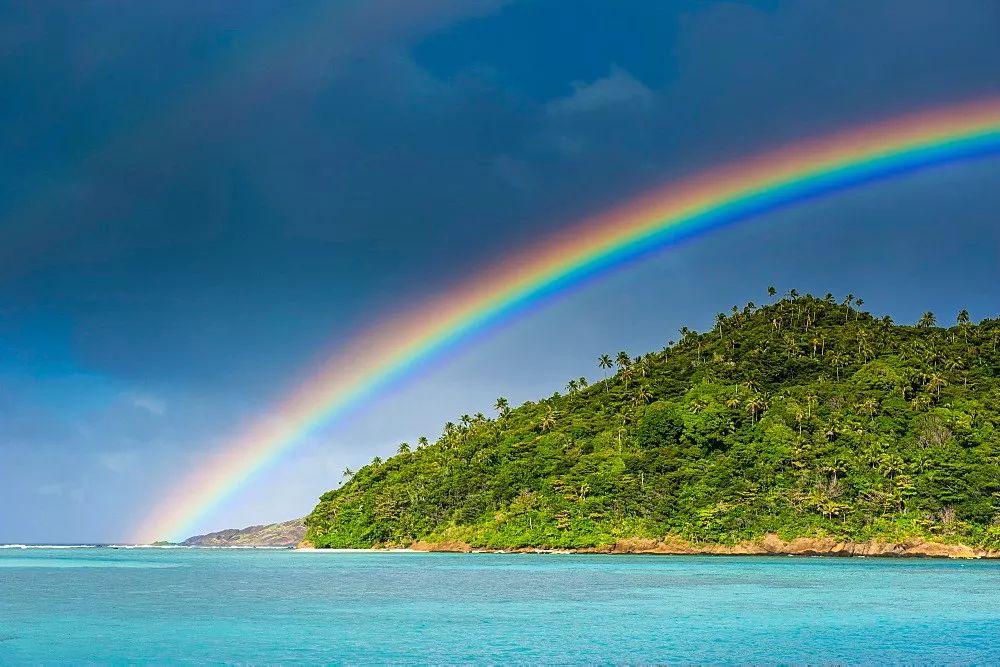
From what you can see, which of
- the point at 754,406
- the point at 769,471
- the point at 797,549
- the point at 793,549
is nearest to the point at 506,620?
the point at 793,549

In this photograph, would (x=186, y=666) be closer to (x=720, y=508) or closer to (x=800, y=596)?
(x=800, y=596)

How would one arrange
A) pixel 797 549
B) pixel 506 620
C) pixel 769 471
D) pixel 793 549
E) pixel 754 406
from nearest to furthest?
pixel 506 620, pixel 793 549, pixel 797 549, pixel 769 471, pixel 754 406

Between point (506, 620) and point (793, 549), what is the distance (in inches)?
4355

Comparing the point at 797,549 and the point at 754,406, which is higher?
the point at 754,406

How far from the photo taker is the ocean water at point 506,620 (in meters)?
37.2

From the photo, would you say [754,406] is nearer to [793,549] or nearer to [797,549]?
[797,549]

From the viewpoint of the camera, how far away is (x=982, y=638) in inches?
1671

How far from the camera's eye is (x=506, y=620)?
164ft

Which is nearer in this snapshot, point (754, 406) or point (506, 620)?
point (506, 620)

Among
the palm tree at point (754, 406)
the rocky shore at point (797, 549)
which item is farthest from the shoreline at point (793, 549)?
the palm tree at point (754, 406)

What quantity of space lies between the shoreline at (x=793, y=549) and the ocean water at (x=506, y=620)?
5768 cm

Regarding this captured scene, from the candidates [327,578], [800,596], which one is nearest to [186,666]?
[800,596]

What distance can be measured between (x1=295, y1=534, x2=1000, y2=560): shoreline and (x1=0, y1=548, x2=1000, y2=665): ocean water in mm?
57681

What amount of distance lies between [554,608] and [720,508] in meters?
105
